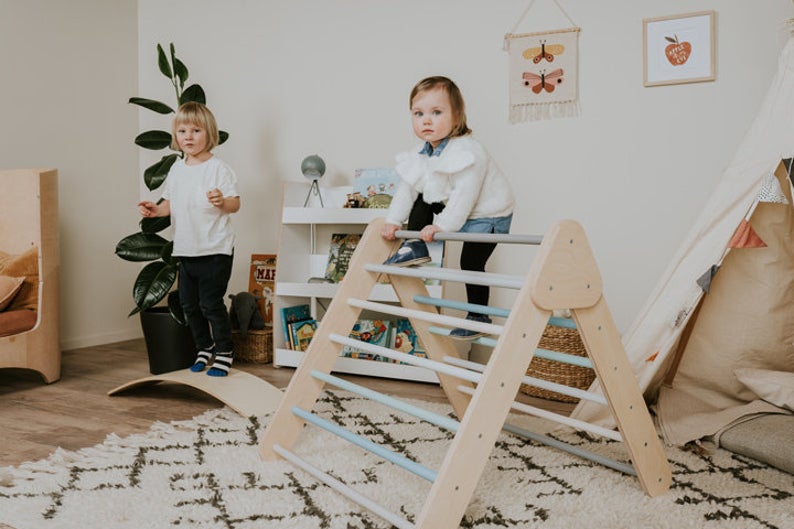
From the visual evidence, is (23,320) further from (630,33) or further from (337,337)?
(630,33)

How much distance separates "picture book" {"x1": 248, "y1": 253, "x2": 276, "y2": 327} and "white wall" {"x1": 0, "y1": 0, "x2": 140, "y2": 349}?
0.81 m

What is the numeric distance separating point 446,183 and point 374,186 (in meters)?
1.11

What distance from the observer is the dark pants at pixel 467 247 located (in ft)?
6.36

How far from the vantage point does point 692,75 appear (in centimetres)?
245

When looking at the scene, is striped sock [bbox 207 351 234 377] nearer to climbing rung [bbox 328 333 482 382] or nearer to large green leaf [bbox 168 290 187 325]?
large green leaf [bbox 168 290 187 325]

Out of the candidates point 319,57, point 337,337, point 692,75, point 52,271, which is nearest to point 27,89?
point 52,271

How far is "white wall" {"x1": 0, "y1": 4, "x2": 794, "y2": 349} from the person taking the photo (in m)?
2.50

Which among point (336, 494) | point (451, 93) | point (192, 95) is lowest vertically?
point (336, 494)

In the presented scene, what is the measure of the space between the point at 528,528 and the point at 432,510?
27 centimetres

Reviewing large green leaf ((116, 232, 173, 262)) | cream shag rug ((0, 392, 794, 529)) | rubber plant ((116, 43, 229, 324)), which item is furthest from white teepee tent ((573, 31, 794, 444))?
large green leaf ((116, 232, 173, 262))

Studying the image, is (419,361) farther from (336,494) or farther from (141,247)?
(141,247)

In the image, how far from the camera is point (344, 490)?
4.57 feet

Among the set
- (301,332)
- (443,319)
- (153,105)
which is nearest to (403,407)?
(443,319)

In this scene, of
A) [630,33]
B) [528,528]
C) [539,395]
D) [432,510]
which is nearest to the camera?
[432,510]
